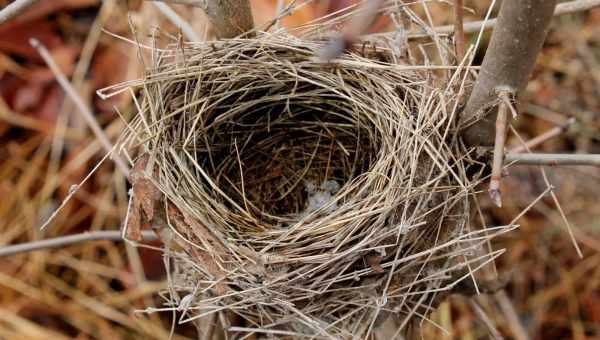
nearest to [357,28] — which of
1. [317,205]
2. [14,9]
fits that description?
[14,9]

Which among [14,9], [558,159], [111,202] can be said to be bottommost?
[111,202]

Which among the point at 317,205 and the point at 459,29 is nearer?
the point at 459,29

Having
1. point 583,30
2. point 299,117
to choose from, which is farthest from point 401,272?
point 583,30

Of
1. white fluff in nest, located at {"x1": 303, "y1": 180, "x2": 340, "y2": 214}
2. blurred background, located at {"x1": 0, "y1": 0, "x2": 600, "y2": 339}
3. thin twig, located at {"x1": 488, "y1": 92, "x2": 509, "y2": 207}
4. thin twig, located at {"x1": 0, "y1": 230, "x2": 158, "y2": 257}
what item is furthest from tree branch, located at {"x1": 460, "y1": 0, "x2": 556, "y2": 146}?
blurred background, located at {"x1": 0, "y1": 0, "x2": 600, "y2": 339}

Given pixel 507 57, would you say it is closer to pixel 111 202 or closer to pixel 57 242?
pixel 57 242

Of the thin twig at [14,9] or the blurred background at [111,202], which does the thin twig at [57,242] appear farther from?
the blurred background at [111,202]

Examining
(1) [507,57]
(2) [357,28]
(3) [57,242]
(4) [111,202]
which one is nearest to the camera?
(2) [357,28]

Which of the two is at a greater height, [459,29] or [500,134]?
[459,29]
